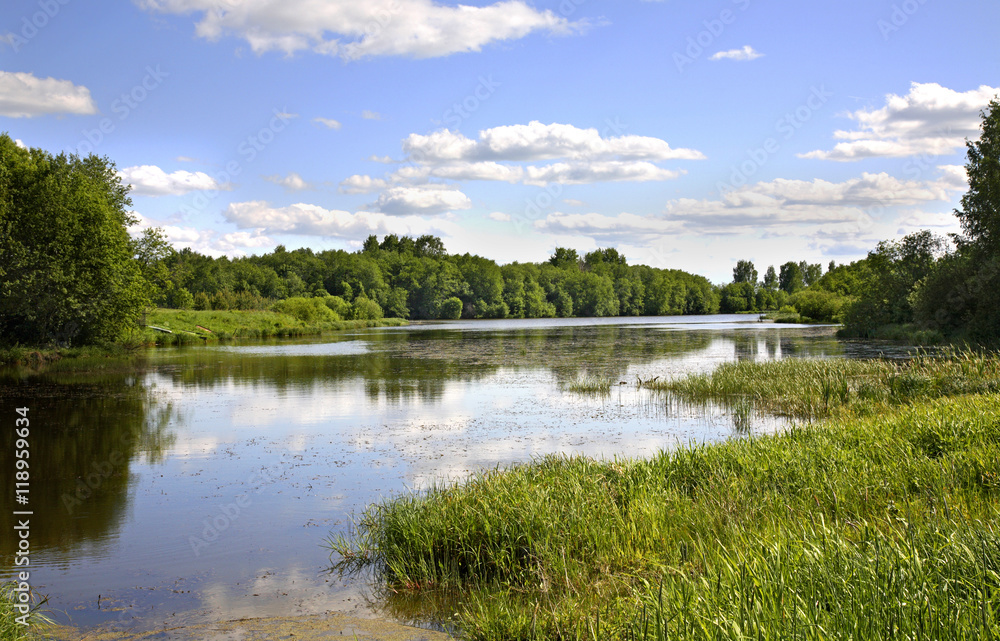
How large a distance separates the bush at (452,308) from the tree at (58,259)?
77.1m

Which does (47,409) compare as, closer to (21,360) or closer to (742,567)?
(21,360)

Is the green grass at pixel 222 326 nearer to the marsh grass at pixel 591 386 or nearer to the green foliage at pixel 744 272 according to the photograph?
the marsh grass at pixel 591 386

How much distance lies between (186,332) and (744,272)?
16309cm

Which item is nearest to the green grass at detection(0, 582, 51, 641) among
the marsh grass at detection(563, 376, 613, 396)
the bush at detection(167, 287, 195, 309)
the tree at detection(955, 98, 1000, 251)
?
the marsh grass at detection(563, 376, 613, 396)

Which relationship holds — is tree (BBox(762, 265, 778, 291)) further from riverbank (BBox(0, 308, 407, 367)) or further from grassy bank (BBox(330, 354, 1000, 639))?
grassy bank (BBox(330, 354, 1000, 639))

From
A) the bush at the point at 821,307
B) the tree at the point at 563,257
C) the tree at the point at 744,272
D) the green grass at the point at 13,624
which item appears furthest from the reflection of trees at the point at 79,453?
the tree at the point at 744,272

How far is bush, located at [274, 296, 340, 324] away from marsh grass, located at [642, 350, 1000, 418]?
54.0 m

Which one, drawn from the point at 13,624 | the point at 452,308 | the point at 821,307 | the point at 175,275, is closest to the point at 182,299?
the point at 175,275

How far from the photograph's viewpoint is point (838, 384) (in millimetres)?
16781

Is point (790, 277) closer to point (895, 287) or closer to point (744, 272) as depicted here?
point (744, 272)

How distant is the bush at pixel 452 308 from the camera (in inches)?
4331

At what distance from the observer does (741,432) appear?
1420 centimetres

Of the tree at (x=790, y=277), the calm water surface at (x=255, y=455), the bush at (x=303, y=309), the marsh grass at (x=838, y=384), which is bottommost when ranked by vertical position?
the calm water surface at (x=255, y=455)

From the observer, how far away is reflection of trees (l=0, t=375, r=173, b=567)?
905 cm
